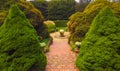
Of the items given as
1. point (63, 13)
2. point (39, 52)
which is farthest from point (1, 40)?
point (63, 13)

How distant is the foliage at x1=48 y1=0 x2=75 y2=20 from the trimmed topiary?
2924 cm

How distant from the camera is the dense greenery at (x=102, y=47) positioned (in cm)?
787

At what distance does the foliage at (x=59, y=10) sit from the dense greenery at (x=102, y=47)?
29215 millimetres

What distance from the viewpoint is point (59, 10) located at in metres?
38.1

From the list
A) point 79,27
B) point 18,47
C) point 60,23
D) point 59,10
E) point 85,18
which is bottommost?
point 60,23

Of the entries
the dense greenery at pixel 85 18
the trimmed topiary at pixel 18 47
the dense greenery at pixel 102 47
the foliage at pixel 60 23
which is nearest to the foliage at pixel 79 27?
the dense greenery at pixel 85 18

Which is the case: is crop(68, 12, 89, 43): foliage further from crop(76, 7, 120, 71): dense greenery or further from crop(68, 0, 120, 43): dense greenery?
crop(76, 7, 120, 71): dense greenery

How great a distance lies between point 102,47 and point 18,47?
3.29 meters

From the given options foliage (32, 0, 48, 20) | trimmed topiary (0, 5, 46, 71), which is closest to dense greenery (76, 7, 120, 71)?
trimmed topiary (0, 5, 46, 71)

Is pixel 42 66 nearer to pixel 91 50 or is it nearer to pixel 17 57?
pixel 17 57

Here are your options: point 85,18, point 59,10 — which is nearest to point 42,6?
point 59,10

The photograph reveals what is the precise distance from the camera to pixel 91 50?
8.38 meters

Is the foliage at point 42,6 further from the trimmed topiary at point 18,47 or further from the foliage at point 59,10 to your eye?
the trimmed topiary at point 18,47

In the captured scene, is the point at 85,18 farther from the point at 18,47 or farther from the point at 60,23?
the point at 60,23
